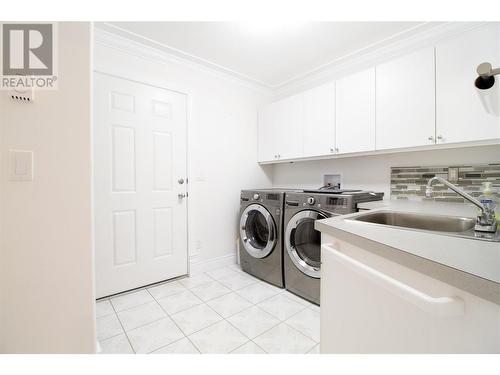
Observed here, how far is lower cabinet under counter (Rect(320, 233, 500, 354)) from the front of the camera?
0.47 m

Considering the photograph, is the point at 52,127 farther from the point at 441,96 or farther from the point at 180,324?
the point at 441,96

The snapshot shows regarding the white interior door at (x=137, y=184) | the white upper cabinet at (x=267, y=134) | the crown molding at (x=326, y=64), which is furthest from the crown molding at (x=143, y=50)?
the white upper cabinet at (x=267, y=134)

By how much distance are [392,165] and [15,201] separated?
259 cm

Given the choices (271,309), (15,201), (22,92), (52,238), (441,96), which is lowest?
(271,309)

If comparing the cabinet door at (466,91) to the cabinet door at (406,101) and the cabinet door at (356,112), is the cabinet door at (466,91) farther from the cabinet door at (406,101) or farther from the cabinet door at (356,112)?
the cabinet door at (356,112)

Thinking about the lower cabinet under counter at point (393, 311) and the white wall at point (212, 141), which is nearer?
the lower cabinet under counter at point (393, 311)

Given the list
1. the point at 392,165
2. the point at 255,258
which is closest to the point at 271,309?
the point at 255,258

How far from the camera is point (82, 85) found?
995 millimetres

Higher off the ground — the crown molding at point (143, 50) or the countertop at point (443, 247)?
the crown molding at point (143, 50)

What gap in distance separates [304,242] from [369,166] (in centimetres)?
103

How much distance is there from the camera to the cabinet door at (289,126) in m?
2.43

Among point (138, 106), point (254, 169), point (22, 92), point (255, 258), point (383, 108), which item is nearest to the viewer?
point (22, 92)

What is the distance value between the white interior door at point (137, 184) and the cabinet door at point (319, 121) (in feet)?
4.25

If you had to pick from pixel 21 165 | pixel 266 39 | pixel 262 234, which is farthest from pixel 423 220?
pixel 21 165
